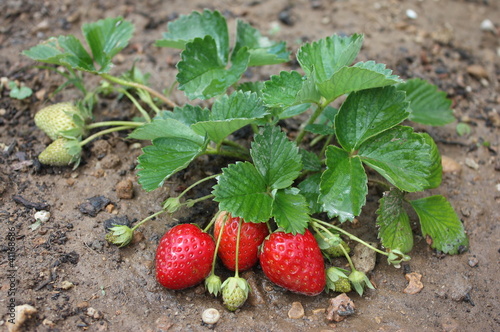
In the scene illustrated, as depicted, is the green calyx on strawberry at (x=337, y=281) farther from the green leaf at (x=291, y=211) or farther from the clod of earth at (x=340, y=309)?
the green leaf at (x=291, y=211)

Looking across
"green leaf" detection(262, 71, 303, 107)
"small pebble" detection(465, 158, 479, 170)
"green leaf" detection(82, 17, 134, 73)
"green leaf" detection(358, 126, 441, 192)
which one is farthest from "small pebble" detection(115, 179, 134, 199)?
A: "small pebble" detection(465, 158, 479, 170)

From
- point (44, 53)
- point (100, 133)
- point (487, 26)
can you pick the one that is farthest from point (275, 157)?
point (487, 26)

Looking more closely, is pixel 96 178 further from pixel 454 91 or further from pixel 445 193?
pixel 454 91

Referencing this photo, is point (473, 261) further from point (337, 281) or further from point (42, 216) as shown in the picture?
point (42, 216)

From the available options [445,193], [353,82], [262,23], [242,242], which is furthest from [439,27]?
[242,242]

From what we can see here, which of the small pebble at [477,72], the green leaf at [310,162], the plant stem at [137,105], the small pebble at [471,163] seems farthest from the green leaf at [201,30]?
the small pebble at [477,72]

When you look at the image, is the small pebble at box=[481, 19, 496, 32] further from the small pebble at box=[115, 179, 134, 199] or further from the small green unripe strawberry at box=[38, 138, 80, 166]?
the small green unripe strawberry at box=[38, 138, 80, 166]
